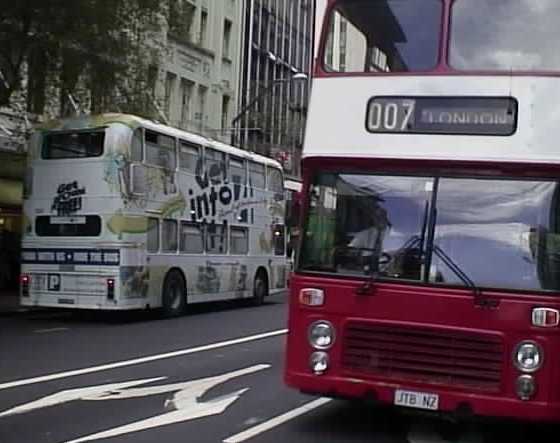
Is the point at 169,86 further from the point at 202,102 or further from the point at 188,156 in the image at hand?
the point at 188,156

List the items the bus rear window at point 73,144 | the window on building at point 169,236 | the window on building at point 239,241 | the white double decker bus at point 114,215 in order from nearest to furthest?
the white double decker bus at point 114,215, the bus rear window at point 73,144, the window on building at point 169,236, the window on building at point 239,241

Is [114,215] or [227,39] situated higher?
[227,39]

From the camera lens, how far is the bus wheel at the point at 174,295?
22.5 meters

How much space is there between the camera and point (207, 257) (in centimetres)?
2475

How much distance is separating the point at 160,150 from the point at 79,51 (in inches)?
108

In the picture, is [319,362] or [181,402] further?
[181,402]

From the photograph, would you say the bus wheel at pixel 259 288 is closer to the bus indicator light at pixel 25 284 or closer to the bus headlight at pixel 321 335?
the bus indicator light at pixel 25 284

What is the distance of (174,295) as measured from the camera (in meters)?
23.0

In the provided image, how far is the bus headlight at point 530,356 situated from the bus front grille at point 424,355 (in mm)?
182

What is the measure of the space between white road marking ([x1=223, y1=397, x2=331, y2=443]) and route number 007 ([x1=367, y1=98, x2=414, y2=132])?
3051 mm

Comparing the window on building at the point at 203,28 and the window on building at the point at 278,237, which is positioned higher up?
the window on building at the point at 203,28

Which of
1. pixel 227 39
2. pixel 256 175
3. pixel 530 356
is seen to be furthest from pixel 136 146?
pixel 227 39

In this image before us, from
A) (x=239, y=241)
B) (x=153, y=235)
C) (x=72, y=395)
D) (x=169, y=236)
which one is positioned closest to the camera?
(x=72, y=395)

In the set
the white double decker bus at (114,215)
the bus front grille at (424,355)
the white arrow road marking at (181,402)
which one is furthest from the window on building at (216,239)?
the bus front grille at (424,355)
